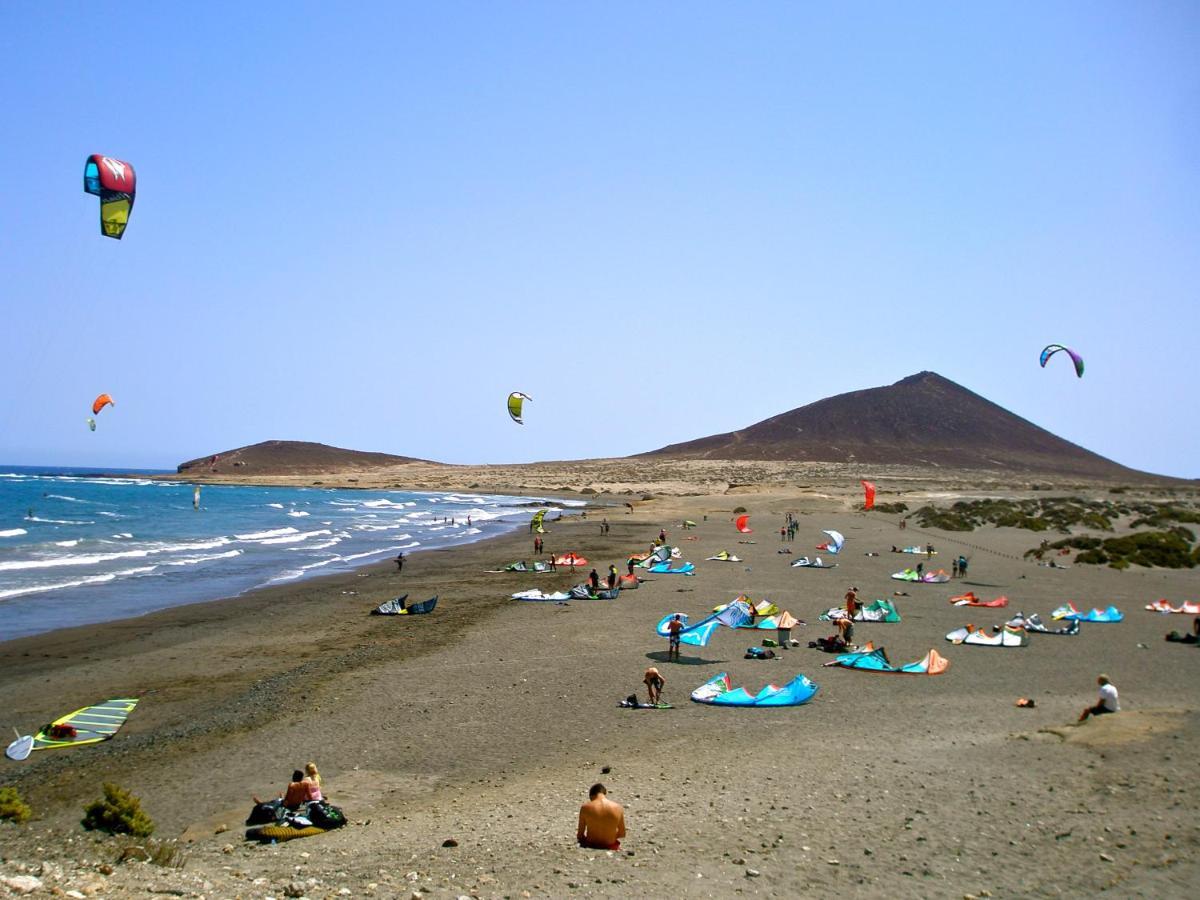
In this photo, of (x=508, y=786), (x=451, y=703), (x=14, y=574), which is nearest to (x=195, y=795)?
(x=508, y=786)

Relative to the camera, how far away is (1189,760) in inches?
328

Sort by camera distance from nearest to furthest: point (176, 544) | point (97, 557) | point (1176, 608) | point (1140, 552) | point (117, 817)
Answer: point (117, 817)
point (1176, 608)
point (1140, 552)
point (97, 557)
point (176, 544)

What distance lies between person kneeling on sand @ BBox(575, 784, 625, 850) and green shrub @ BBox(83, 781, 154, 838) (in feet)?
12.4

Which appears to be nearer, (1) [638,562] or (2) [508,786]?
(2) [508,786]

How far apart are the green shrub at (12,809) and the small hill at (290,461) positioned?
11873 centimetres

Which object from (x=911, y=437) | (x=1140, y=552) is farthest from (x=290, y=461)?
(x=1140, y=552)

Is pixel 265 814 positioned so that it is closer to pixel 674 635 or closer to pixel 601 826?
pixel 601 826

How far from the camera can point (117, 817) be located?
7445mm

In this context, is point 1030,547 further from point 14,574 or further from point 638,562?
point 14,574

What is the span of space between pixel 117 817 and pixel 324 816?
68.0 inches

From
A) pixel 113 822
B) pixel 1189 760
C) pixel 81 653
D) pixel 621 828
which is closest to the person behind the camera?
pixel 621 828

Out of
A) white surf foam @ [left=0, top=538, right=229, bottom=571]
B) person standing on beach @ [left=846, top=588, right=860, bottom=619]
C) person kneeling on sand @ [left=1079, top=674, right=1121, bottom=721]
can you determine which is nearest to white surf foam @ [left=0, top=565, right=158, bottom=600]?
white surf foam @ [left=0, top=538, right=229, bottom=571]

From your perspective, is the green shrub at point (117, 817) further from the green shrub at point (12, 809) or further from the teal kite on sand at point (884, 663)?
the teal kite on sand at point (884, 663)

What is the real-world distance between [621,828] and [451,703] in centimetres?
564
